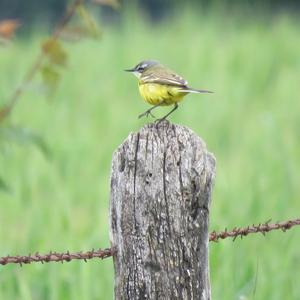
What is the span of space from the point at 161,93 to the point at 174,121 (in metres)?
4.30

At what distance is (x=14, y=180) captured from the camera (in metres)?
6.88

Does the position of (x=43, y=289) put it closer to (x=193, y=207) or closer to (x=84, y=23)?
(x=84, y=23)

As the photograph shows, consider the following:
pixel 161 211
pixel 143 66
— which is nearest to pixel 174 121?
pixel 143 66

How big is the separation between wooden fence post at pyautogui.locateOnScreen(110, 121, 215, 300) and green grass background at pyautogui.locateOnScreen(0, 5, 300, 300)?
3.34ft

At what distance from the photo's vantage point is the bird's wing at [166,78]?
12.7ft

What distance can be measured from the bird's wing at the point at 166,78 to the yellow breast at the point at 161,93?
16 mm

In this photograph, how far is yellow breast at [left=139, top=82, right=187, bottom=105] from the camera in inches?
153

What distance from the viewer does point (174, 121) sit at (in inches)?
322

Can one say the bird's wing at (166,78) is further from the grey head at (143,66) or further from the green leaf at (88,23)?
the green leaf at (88,23)

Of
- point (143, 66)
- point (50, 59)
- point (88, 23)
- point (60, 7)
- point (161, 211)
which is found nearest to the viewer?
point (161, 211)

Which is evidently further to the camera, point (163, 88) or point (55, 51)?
point (55, 51)

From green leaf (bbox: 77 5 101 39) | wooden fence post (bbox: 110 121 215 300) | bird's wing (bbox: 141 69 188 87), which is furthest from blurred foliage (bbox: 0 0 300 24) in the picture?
wooden fence post (bbox: 110 121 215 300)

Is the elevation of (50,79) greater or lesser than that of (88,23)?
lesser

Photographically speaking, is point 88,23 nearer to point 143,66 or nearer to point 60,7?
point 143,66
